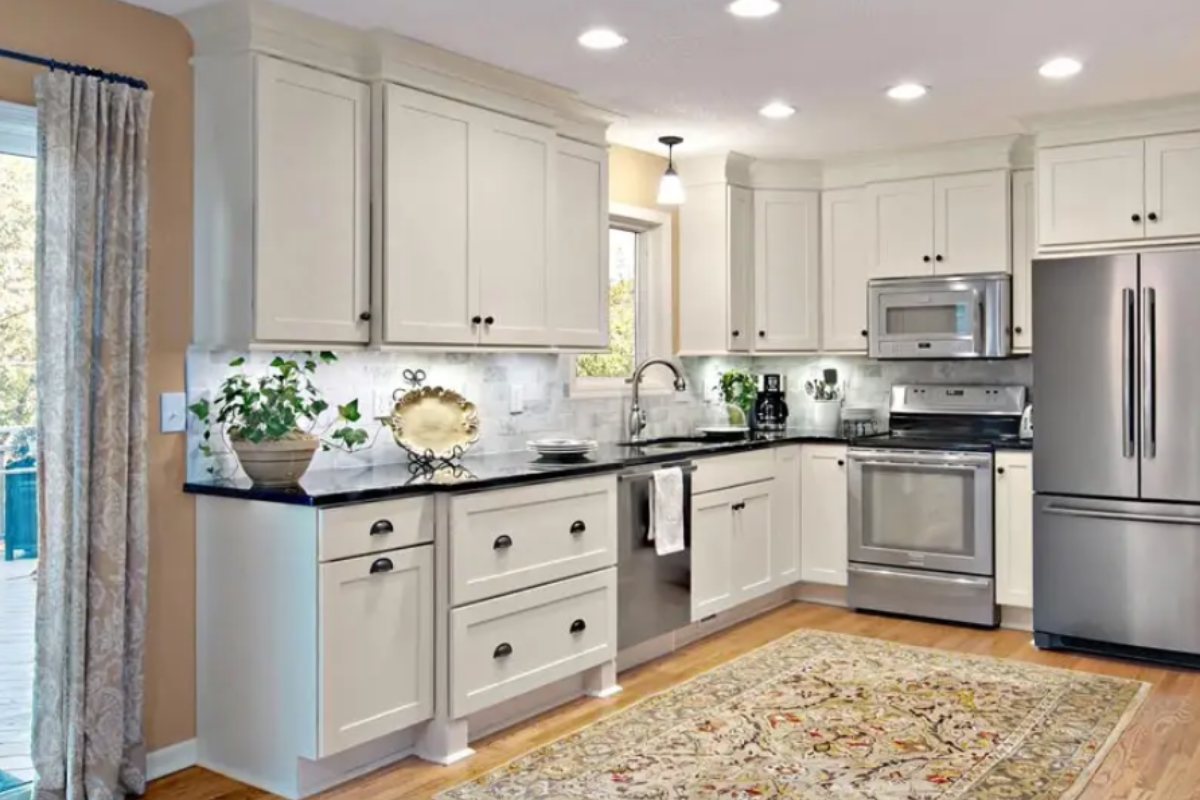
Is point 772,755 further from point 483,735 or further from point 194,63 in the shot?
point 194,63

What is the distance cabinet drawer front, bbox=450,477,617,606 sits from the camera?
3471 millimetres

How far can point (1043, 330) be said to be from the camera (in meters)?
4.78

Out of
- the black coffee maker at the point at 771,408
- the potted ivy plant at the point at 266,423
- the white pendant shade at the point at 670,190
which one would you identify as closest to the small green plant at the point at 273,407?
the potted ivy plant at the point at 266,423

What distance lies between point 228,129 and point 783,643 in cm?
318

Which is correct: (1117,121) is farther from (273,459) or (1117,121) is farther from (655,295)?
(273,459)

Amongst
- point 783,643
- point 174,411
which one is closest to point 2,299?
point 174,411

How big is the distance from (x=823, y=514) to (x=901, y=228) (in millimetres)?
1547

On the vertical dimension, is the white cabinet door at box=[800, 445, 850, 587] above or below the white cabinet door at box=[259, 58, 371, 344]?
below

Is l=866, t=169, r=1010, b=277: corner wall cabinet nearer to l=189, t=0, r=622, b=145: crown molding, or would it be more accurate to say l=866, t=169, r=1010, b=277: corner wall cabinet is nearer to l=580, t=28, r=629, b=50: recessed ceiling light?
l=189, t=0, r=622, b=145: crown molding

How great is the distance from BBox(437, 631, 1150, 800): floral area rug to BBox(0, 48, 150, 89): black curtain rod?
230 centimetres

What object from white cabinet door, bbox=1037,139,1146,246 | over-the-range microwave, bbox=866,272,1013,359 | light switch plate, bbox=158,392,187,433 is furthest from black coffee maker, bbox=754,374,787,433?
light switch plate, bbox=158,392,187,433

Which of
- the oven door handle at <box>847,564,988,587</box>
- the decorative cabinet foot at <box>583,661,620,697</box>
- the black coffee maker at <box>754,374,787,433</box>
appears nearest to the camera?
→ the decorative cabinet foot at <box>583,661,620,697</box>

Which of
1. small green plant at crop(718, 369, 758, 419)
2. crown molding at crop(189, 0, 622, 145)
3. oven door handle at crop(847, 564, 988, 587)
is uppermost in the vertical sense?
crown molding at crop(189, 0, 622, 145)

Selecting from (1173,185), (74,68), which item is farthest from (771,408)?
(74,68)
